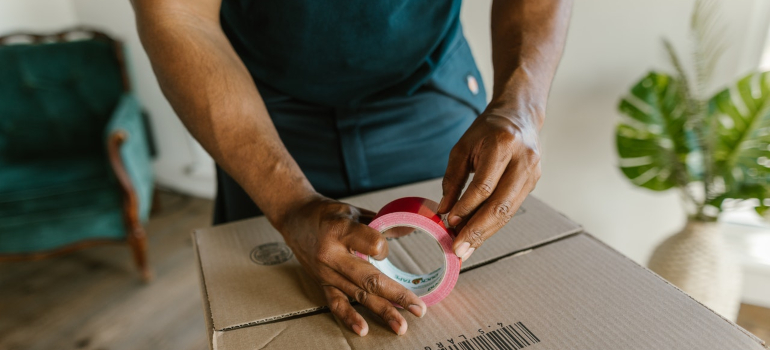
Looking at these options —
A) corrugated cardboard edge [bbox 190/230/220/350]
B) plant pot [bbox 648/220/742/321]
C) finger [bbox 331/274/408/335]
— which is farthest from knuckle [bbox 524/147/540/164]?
plant pot [bbox 648/220/742/321]

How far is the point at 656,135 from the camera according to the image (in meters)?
1.52

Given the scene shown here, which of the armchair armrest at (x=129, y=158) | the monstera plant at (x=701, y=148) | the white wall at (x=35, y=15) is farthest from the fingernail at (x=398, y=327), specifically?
the white wall at (x=35, y=15)

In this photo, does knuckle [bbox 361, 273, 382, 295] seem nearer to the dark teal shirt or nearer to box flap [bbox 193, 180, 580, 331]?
box flap [bbox 193, 180, 580, 331]

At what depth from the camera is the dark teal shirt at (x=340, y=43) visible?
29.3 inches

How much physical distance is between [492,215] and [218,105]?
391 mm

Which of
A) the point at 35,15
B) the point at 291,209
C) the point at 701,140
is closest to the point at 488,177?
the point at 291,209

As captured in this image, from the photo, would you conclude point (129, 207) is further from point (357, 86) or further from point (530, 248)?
point (530, 248)

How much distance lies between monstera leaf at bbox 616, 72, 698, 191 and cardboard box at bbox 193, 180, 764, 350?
100 centimetres

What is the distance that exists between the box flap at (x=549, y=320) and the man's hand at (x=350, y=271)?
0.06 ft

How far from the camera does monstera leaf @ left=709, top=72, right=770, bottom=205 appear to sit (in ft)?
4.52

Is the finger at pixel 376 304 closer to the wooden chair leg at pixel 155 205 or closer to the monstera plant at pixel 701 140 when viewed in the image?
the monstera plant at pixel 701 140

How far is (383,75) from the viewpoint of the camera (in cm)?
81

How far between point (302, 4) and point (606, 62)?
1.24 meters

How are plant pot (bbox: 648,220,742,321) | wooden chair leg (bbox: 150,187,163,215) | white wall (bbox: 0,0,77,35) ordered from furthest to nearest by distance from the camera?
wooden chair leg (bbox: 150,187,163,215) < white wall (bbox: 0,0,77,35) < plant pot (bbox: 648,220,742,321)
